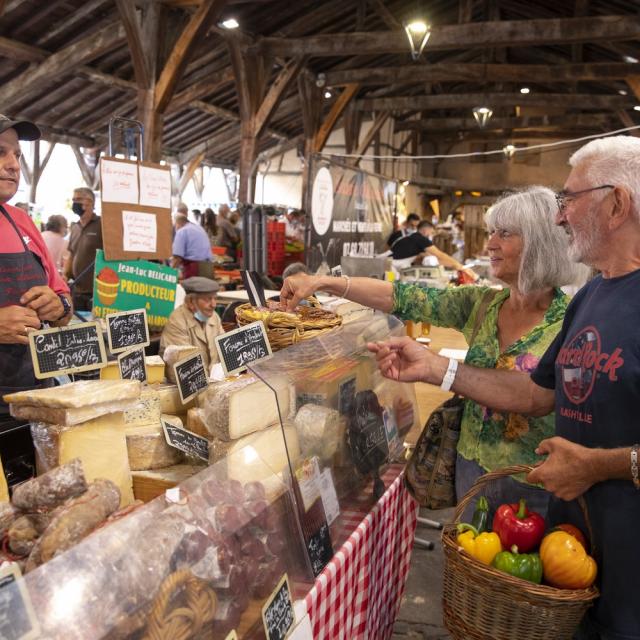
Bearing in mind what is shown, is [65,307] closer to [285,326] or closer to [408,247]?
[285,326]

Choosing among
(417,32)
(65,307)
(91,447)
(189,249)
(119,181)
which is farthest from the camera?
(189,249)

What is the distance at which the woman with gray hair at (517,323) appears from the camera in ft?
6.27

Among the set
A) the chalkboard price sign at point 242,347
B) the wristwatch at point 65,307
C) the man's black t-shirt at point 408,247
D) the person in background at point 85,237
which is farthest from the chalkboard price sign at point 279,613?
the man's black t-shirt at point 408,247

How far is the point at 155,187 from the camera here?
430 cm

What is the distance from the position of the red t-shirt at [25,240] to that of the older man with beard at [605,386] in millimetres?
1815

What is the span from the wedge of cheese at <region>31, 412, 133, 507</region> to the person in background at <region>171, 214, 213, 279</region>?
650cm

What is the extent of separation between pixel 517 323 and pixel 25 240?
176 cm

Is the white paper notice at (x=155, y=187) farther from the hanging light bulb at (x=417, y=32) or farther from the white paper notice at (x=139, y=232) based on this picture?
the hanging light bulb at (x=417, y=32)

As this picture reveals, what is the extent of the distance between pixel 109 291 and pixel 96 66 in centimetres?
888

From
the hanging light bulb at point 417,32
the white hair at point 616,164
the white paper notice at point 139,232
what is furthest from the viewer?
the hanging light bulb at point 417,32

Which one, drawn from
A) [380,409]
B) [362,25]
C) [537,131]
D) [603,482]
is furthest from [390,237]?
[537,131]

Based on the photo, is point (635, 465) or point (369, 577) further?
point (369, 577)

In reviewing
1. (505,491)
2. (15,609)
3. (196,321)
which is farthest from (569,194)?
(196,321)

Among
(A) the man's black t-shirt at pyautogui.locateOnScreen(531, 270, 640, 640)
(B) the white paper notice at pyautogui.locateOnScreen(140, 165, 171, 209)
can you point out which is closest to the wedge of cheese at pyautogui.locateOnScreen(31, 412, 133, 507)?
(A) the man's black t-shirt at pyautogui.locateOnScreen(531, 270, 640, 640)
